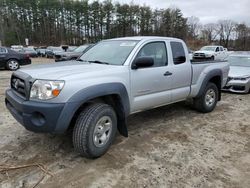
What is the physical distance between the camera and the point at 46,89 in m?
3.03

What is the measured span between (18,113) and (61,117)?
2.36 ft

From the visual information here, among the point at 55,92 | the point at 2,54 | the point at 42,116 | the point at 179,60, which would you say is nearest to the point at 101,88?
the point at 55,92

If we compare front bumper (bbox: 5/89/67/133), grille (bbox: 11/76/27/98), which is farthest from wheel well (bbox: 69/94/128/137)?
grille (bbox: 11/76/27/98)

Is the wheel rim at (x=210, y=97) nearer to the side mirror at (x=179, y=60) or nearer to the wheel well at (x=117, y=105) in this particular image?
the side mirror at (x=179, y=60)

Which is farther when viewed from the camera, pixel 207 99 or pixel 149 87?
pixel 207 99

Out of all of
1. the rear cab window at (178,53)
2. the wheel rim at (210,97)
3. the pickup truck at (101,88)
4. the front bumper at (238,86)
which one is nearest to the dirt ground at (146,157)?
the pickup truck at (101,88)

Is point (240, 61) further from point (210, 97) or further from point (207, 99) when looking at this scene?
point (207, 99)

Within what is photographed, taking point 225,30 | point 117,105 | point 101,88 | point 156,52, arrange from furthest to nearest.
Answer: point 225,30 < point 156,52 < point 117,105 < point 101,88

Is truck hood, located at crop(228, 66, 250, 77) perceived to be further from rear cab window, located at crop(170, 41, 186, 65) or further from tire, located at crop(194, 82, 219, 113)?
rear cab window, located at crop(170, 41, 186, 65)

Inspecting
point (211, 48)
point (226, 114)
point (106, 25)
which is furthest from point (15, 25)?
point (226, 114)

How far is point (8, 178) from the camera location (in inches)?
117

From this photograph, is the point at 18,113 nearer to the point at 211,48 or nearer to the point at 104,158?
the point at 104,158

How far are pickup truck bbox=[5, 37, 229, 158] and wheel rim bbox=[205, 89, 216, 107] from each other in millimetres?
780

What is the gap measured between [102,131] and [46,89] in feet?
3.40
